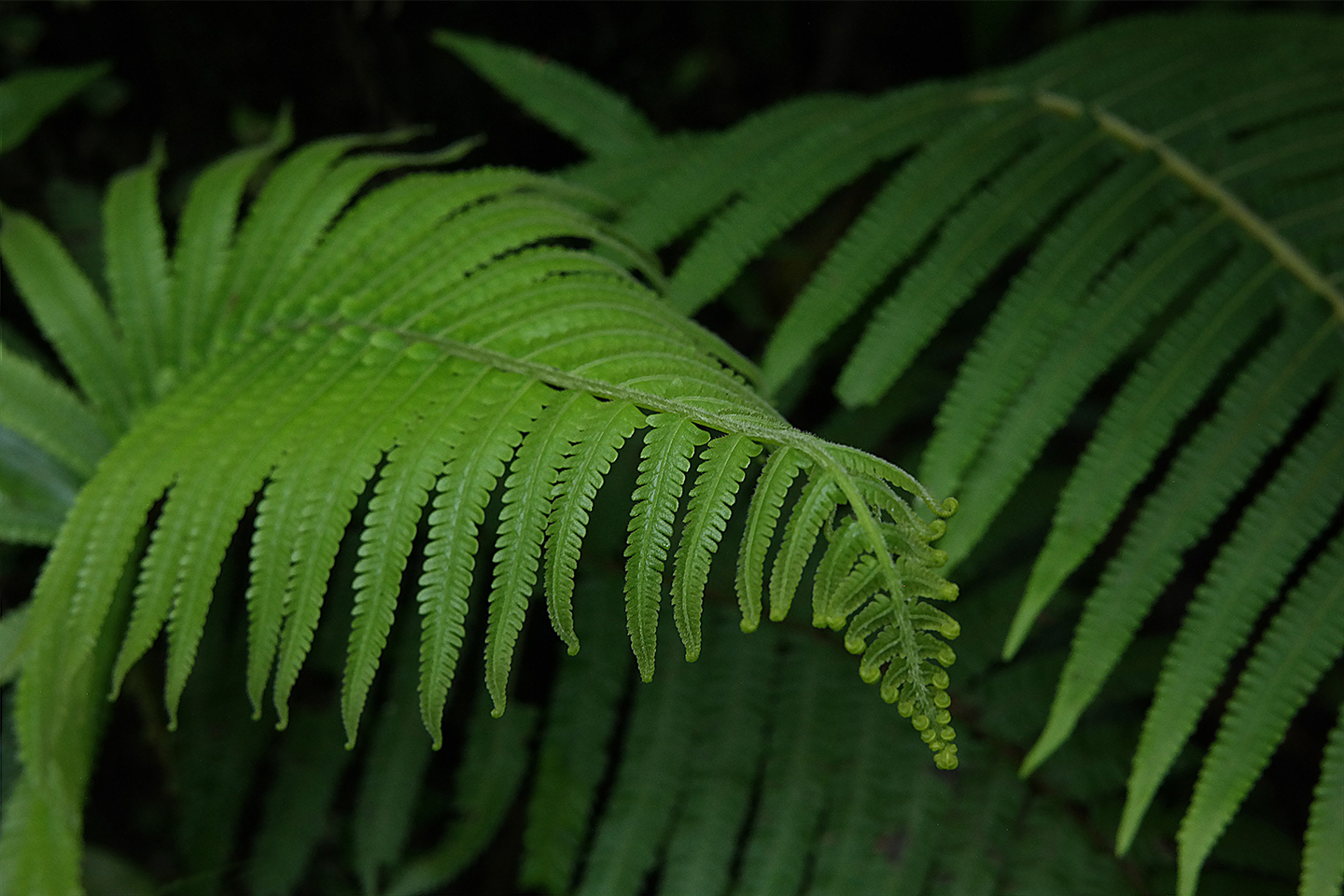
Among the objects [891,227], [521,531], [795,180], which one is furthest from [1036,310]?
[521,531]

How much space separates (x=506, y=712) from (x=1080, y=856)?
3.36ft

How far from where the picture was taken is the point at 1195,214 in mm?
1659

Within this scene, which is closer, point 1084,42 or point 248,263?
point 248,263

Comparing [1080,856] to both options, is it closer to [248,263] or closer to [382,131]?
[248,263]

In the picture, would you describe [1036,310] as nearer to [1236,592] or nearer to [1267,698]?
[1236,592]

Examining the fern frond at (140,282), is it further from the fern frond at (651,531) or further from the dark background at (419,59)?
the fern frond at (651,531)

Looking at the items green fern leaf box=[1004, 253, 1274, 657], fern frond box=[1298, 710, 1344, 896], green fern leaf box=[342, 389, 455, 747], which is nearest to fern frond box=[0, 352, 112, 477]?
green fern leaf box=[342, 389, 455, 747]

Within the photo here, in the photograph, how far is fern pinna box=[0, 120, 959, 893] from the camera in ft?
3.06

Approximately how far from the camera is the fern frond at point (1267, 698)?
4.35 ft

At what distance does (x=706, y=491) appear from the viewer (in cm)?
94

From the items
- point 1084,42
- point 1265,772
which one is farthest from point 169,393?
point 1265,772

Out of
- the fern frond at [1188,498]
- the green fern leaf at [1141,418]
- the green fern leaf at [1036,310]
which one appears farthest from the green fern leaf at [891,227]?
the fern frond at [1188,498]

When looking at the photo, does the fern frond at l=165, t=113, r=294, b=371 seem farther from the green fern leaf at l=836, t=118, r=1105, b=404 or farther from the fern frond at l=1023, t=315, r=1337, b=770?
the fern frond at l=1023, t=315, r=1337, b=770

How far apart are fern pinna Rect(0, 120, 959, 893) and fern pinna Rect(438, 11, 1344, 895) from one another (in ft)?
1.06
